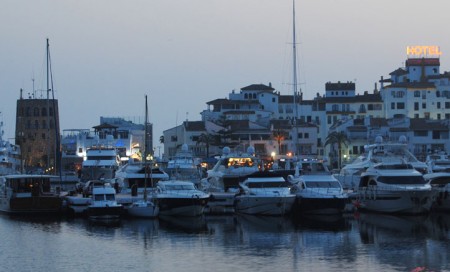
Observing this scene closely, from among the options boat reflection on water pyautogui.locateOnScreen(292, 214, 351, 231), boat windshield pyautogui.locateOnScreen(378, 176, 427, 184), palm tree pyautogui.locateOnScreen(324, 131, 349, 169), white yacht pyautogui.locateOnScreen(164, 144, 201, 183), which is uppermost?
palm tree pyautogui.locateOnScreen(324, 131, 349, 169)

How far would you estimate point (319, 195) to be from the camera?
6097 cm

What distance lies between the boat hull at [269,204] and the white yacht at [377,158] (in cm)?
1116

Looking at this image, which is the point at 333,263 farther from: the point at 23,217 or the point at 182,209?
the point at 23,217


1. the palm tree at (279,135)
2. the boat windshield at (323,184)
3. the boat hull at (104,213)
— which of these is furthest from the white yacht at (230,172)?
the palm tree at (279,135)

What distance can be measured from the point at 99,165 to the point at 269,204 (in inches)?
1087

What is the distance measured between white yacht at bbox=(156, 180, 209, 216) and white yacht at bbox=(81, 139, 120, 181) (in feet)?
81.3

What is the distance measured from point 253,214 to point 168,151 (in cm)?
6533

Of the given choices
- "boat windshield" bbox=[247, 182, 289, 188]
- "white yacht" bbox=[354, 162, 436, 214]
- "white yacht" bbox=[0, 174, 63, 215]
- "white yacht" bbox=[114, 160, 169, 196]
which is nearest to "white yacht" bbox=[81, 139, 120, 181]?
"white yacht" bbox=[114, 160, 169, 196]

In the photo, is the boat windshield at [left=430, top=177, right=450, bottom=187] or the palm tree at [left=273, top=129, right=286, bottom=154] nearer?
the boat windshield at [left=430, top=177, right=450, bottom=187]

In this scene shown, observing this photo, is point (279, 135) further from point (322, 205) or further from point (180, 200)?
point (180, 200)

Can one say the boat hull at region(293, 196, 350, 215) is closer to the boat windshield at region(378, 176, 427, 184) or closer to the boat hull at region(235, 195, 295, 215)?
the boat hull at region(235, 195, 295, 215)

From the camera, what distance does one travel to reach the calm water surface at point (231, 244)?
139 ft

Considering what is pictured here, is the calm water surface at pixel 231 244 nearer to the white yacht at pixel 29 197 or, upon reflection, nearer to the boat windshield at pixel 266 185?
the white yacht at pixel 29 197

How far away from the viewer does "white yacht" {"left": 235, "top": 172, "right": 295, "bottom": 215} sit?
6100cm
